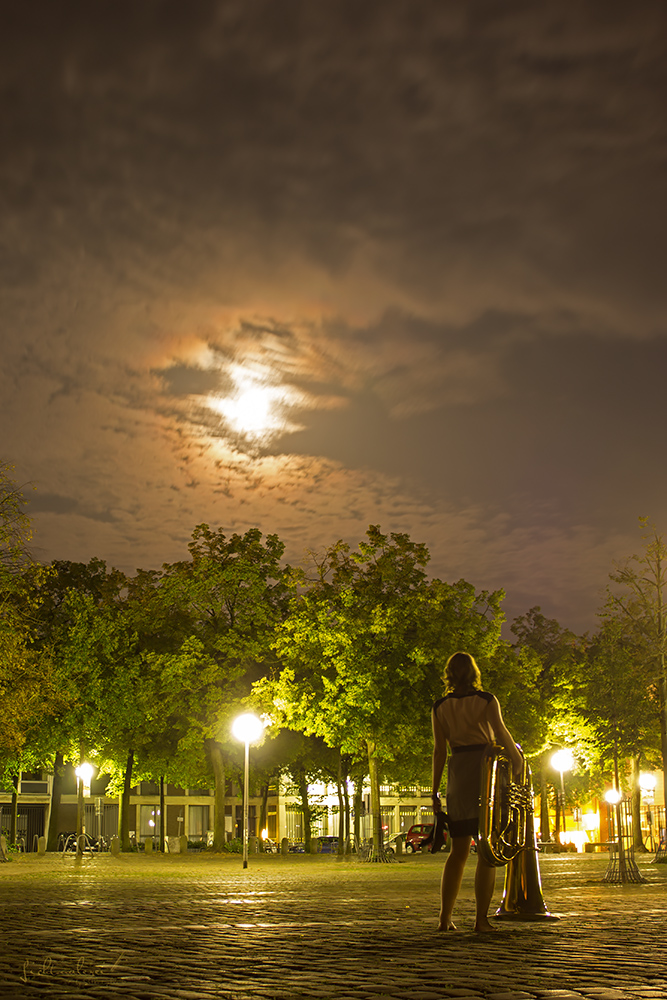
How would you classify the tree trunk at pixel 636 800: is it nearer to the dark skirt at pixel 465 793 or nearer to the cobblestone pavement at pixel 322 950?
the cobblestone pavement at pixel 322 950

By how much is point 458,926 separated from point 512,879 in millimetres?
584

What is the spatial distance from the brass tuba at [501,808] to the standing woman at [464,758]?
0.05 m

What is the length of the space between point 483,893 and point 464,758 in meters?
1.01

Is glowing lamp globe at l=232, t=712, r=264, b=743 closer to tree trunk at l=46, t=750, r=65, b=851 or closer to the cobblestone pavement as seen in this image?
the cobblestone pavement

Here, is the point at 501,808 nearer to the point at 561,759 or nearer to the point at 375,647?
the point at 375,647

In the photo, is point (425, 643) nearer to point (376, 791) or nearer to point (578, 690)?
point (376, 791)

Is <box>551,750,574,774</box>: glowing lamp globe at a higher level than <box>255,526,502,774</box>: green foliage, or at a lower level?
lower

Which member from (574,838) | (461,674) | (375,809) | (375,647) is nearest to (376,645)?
(375,647)

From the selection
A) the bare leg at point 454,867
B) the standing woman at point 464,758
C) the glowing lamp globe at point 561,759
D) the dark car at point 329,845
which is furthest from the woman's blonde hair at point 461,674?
the dark car at point 329,845

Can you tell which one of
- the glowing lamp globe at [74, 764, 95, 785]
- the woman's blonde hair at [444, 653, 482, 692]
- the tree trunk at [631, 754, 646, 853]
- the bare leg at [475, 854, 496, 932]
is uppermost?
the woman's blonde hair at [444, 653, 482, 692]

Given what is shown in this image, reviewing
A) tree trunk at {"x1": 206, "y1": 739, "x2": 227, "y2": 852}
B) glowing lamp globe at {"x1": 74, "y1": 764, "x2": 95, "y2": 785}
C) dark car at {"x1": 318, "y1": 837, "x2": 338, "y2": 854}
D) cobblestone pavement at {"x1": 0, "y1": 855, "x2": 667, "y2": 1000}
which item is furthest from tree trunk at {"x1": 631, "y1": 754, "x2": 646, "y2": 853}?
cobblestone pavement at {"x1": 0, "y1": 855, "x2": 667, "y2": 1000}

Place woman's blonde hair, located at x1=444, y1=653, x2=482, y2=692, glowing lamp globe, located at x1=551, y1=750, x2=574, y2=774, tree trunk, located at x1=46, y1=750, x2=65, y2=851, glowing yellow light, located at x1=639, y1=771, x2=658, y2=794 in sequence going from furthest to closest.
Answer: tree trunk, located at x1=46, y1=750, x2=65, y2=851
glowing yellow light, located at x1=639, y1=771, x2=658, y2=794
glowing lamp globe, located at x1=551, y1=750, x2=574, y2=774
woman's blonde hair, located at x1=444, y1=653, x2=482, y2=692

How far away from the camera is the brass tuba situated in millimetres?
7785

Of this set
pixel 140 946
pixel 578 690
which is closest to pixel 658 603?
pixel 578 690
